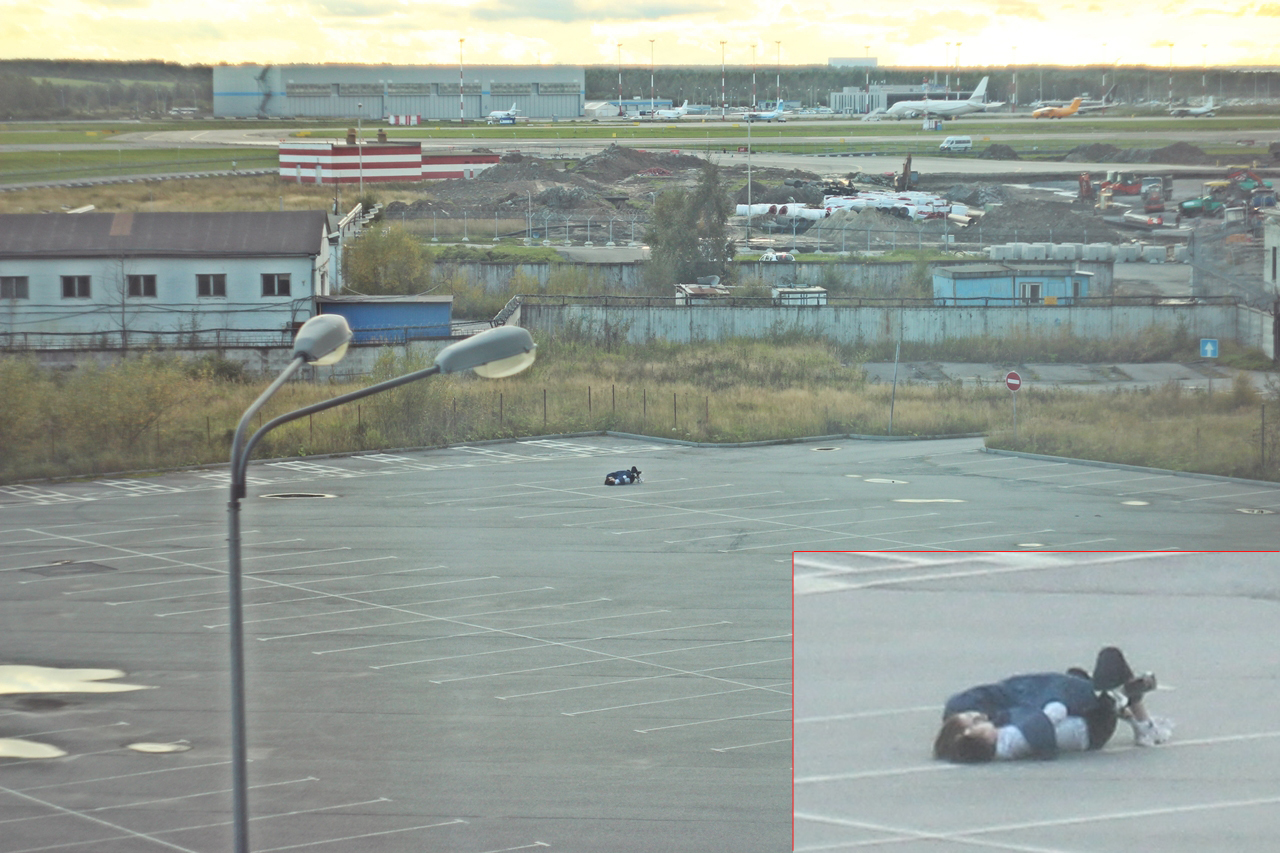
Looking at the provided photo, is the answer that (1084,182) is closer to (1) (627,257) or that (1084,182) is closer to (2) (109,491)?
(1) (627,257)

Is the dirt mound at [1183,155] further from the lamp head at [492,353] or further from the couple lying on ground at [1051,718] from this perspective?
Result: the couple lying on ground at [1051,718]

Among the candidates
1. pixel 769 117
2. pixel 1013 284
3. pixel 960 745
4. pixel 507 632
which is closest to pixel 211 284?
pixel 507 632

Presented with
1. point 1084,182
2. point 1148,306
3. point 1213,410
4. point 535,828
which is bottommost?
point 535,828

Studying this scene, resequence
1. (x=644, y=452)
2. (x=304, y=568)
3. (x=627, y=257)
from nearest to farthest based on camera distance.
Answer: (x=304, y=568) → (x=644, y=452) → (x=627, y=257)

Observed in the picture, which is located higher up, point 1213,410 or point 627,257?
point 627,257

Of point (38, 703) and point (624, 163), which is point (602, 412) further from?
point (624, 163)

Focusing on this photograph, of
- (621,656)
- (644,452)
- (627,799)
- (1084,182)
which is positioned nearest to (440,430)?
(644,452)
